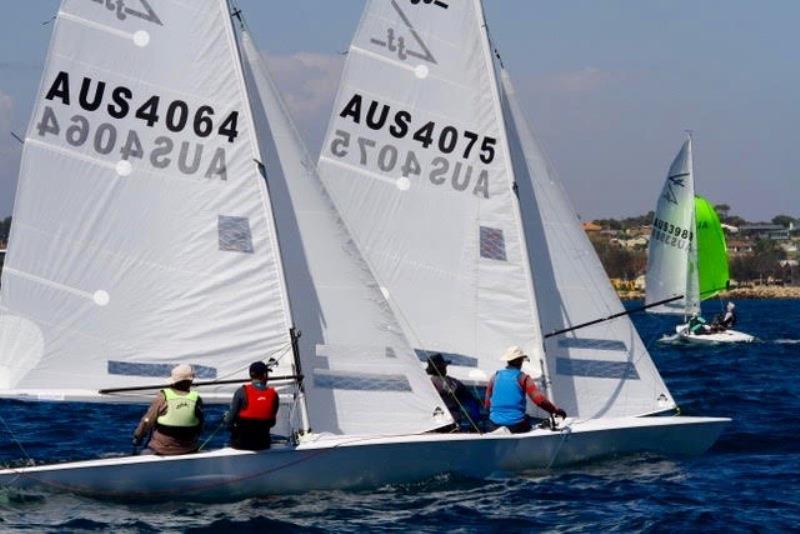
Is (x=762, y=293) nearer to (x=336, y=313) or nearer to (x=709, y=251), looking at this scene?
(x=709, y=251)

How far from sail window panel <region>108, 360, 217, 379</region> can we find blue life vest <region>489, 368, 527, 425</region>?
2866 mm

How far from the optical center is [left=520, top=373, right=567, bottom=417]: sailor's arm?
15.1 metres

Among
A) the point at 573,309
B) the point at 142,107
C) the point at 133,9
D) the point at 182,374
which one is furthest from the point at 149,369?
the point at 573,309

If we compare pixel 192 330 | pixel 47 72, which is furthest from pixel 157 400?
pixel 47 72

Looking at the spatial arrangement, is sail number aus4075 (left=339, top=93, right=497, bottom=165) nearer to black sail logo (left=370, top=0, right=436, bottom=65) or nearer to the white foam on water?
black sail logo (left=370, top=0, right=436, bottom=65)

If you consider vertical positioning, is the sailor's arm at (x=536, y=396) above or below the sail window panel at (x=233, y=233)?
below

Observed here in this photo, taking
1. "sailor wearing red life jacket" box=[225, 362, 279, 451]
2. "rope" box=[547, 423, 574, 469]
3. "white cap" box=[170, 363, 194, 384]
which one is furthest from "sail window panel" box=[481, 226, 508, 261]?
"white cap" box=[170, 363, 194, 384]

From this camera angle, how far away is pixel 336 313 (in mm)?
15156

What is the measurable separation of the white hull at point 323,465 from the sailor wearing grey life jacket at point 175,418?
0.65 ft

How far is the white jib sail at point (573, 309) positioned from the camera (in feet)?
57.3

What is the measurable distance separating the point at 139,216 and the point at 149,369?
4.66ft

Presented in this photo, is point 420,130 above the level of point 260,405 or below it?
above

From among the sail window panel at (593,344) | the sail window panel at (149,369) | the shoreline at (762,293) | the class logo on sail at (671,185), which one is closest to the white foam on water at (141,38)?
the sail window panel at (149,369)

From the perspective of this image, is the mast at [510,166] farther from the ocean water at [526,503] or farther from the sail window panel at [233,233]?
the sail window panel at [233,233]
